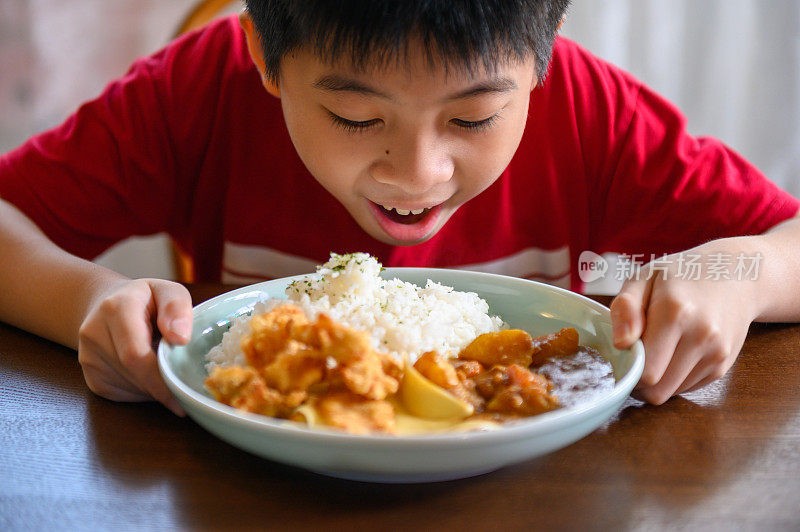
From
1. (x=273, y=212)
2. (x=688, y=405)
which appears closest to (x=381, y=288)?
(x=688, y=405)

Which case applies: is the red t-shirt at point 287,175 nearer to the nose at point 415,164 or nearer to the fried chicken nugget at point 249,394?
the nose at point 415,164

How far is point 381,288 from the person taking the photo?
0.90 metres

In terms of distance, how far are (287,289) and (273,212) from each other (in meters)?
0.57

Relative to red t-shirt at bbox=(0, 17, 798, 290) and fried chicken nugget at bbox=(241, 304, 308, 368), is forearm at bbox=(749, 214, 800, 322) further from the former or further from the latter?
fried chicken nugget at bbox=(241, 304, 308, 368)

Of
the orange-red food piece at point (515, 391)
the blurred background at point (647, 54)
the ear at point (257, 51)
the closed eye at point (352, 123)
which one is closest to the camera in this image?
the orange-red food piece at point (515, 391)

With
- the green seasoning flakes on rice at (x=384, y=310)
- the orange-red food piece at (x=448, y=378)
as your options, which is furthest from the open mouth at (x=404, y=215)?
the orange-red food piece at (x=448, y=378)

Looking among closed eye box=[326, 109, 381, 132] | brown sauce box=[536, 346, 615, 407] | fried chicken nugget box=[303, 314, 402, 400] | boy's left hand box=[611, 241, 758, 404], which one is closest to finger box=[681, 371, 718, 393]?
boy's left hand box=[611, 241, 758, 404]

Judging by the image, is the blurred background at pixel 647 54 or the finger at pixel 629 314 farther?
the blurred background at pixel 647 54

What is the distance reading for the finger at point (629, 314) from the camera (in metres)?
0.74

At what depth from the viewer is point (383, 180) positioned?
88cm

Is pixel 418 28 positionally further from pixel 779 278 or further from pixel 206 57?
pixel 206 57

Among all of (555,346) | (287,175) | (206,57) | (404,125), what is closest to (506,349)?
(555,346)

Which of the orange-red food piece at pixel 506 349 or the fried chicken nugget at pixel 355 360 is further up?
the fried chicken nugget at pixel 355 360

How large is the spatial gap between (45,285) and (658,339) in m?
0.81
